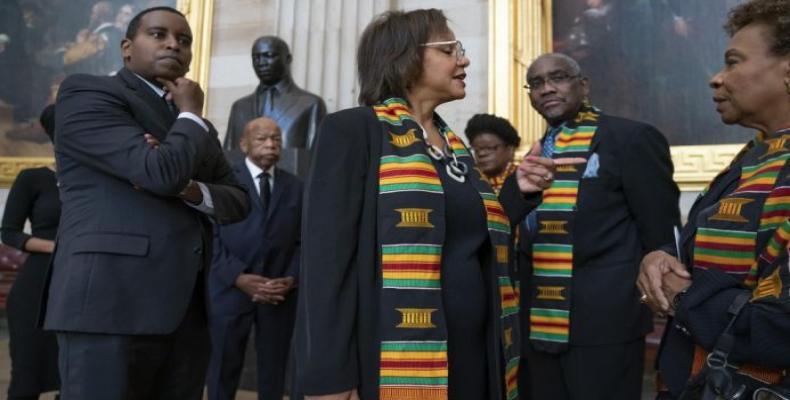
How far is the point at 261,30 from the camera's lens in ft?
26.4

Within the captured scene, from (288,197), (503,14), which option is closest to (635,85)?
(503,14)

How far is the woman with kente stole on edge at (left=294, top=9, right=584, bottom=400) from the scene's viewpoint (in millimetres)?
1764

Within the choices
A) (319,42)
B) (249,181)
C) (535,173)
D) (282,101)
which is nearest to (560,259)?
(535,173)

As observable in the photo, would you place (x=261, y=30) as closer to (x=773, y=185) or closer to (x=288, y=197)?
(x=288, y=197)

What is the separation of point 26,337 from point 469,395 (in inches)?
114

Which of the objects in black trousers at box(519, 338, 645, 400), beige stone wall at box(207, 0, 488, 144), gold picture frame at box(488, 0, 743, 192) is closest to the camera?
black trousers at box(519, 338, 645, 400)

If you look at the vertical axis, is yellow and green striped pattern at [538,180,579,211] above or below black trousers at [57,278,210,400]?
above

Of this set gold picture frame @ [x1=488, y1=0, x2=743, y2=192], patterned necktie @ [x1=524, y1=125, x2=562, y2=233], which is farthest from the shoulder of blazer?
gold picture frame @ [x1=488, y1=0, x2=743, y2=192]

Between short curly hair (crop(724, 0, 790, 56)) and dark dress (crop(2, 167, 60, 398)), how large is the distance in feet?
11.5

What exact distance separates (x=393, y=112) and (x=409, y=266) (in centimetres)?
47

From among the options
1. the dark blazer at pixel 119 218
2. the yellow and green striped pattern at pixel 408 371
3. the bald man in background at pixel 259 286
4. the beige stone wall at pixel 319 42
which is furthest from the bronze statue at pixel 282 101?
the yellow and green striped pattern at pixel 408 371

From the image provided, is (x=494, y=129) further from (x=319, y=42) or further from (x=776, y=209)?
(x=319, y=42)

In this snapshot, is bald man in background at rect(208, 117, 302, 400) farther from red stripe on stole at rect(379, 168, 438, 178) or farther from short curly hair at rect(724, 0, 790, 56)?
short curly hair at rect(724, 0, 790, 56)

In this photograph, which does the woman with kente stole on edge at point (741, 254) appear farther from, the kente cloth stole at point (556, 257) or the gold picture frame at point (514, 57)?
the gold picture frame at point (514, 57)
